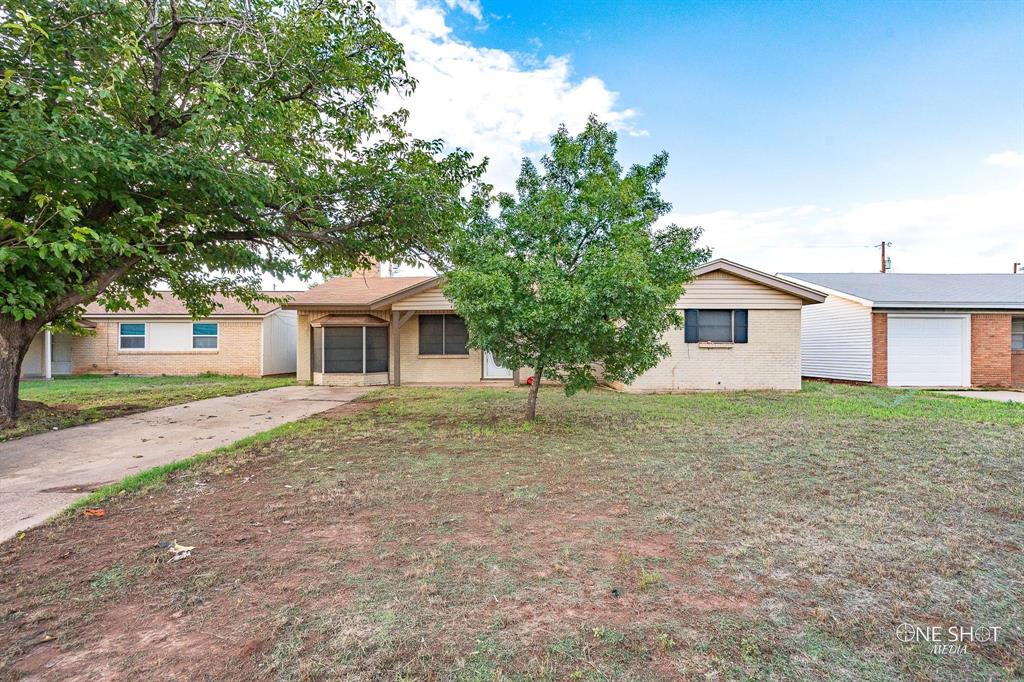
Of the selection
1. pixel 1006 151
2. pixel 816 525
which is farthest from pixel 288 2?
pixel 1006 151

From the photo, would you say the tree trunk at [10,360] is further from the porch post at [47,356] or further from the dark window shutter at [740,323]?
the dark window shutter at [740,323]

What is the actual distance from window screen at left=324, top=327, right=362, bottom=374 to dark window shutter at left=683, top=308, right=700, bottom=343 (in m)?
9.57

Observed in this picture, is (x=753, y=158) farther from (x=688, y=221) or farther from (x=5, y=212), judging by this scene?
(x=5, y=212)

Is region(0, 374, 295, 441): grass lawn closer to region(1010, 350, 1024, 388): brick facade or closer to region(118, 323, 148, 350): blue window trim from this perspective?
region(118, 323, 148, 350): blue window trim

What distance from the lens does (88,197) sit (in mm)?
5633

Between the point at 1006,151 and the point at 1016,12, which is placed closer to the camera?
the point at 1016,12

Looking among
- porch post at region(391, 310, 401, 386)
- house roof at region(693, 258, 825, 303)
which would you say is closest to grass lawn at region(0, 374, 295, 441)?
porch post at region(391, 310, 401, 386)

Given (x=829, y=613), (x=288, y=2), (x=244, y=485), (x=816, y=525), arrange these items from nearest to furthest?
1. (x=829, y=613)
2. (x=816, y=525)
3. (x=244, y=485)
4. (x=288, y=2)

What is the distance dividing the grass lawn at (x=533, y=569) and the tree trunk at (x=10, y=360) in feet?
16.8

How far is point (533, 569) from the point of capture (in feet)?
9.01

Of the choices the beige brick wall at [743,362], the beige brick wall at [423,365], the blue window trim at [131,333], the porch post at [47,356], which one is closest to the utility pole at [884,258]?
the beige brick wall at [743,362]

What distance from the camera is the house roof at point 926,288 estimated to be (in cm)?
1324

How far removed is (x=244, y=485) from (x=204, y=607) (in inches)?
91.0

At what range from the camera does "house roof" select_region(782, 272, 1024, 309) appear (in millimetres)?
13242
